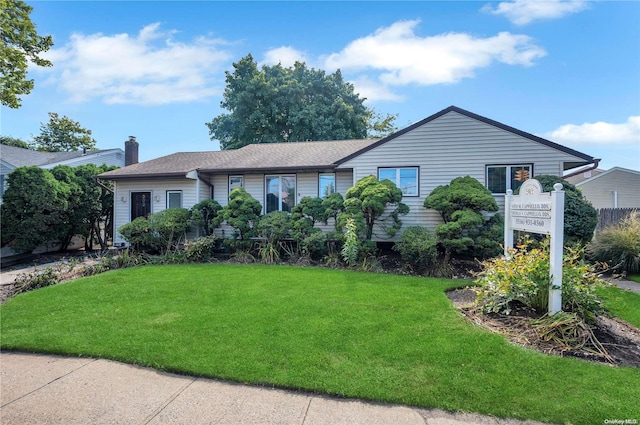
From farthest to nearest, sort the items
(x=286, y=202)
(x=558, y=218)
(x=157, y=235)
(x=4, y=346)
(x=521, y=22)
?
(x=286, y=202) → (x=157, y=235) → (x=521, y=22) → (x=558, y=218) → (x=4, y=346)

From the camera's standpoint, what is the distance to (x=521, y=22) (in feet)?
31.8

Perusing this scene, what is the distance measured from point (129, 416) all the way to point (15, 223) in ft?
46.2

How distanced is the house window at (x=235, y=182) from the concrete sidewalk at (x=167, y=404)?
31.9 feet

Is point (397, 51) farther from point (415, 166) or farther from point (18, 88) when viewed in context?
point (18, 88)

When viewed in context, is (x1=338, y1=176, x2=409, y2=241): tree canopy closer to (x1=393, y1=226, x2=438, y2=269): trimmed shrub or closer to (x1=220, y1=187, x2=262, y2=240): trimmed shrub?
(x1=393, y1=226, x2=438, y2=269): trimmed shrub

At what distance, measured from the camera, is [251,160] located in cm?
1302

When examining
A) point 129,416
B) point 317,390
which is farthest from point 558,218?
point 129,416

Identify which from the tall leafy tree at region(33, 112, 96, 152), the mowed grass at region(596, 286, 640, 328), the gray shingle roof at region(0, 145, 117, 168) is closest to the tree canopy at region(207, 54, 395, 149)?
the gray shingle roof at region(0, 145, 117, 168)

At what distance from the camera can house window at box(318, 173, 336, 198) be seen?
39.2ft

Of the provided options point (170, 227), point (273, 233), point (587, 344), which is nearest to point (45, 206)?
point (170, 227)

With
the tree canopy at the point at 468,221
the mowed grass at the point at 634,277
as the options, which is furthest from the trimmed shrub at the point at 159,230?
the mowed grass at the point at 634,277

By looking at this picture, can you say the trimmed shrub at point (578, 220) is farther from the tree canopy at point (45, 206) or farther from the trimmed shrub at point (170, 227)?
the tree canopy at point (45, 206)

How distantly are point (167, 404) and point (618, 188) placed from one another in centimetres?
2658

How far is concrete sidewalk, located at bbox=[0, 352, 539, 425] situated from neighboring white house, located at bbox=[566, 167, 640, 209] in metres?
23.2
